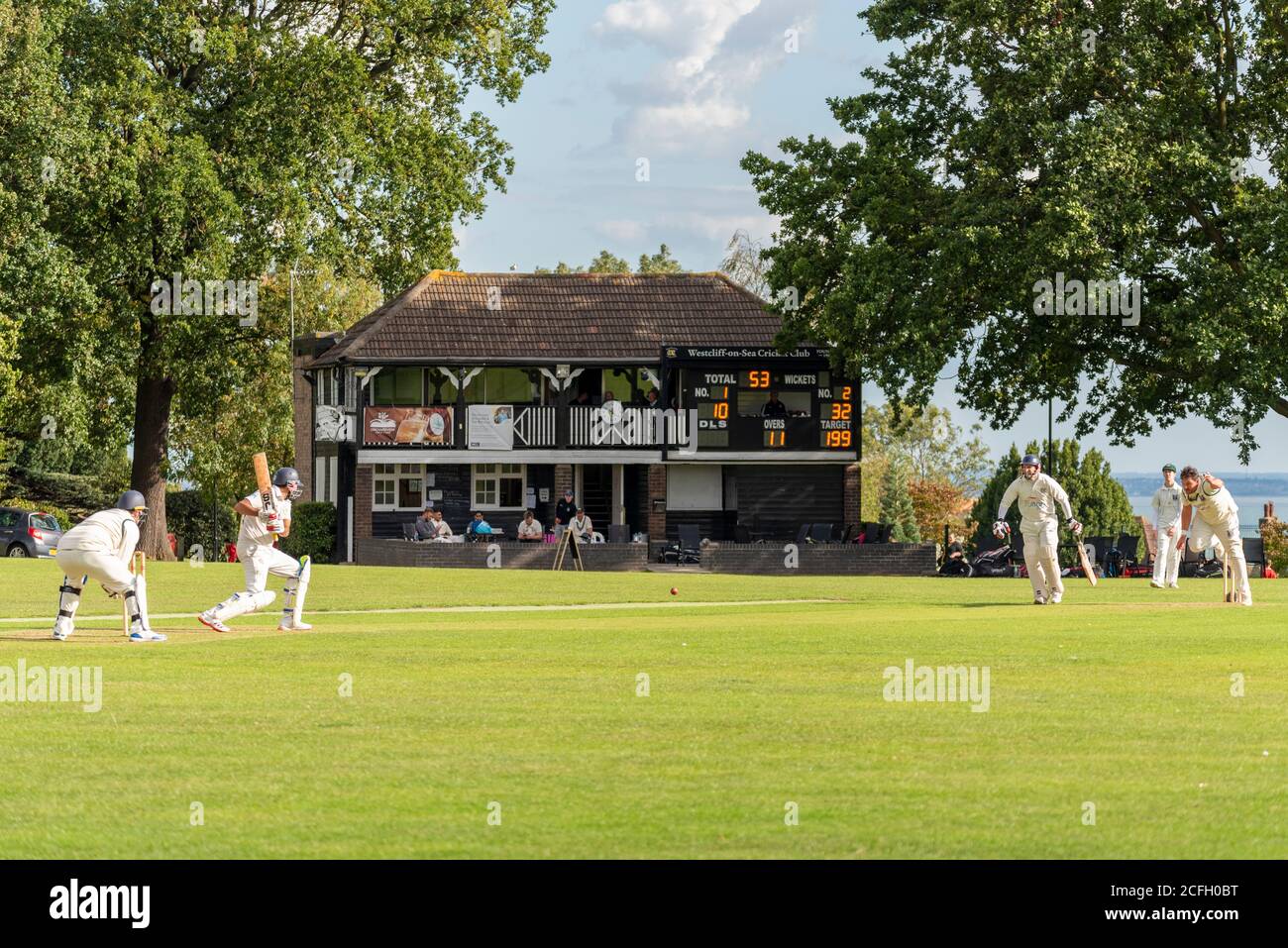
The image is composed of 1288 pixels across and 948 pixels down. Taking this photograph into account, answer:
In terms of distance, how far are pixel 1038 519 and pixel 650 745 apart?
16.5 m

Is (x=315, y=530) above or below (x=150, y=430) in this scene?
below

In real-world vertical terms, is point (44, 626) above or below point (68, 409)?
below

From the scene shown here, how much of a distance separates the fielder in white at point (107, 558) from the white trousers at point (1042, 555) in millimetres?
12730

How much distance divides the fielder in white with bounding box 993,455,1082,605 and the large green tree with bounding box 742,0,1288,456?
13.1 meters

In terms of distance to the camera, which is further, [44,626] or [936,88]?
[936,88]

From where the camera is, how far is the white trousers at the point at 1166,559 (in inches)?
1326

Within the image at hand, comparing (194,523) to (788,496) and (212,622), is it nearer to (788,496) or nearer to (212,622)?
(788,496)
